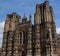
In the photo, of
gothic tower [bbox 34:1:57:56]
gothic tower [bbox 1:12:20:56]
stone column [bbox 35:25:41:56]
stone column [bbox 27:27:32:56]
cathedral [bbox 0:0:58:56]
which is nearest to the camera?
gothic tower [bbox 34:1:57:56]

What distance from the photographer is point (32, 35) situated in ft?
138

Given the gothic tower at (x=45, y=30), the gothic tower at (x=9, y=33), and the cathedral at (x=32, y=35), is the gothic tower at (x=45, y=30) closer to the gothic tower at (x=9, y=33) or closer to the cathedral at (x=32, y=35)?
the cathedral at (x=32, y=35)

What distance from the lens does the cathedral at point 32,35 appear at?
129ft

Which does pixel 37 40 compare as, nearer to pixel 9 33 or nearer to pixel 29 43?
pixel 29 43

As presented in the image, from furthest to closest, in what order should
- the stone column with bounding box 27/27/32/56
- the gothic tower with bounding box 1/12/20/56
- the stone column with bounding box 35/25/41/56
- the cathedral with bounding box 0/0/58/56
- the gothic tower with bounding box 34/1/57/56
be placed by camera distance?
the gothic tower with bounding box 1/12/20/56, the stone column with bounding box 27/27/32/56, the stone column with bounding box 35/25/41/56, the cathedral with bounding box 0/0/58/56, the gothic tower with bounding box 34/1/57/56

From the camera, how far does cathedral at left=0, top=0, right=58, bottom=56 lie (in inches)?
1551

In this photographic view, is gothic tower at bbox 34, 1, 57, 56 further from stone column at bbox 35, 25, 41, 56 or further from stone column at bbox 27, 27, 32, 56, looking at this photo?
stone column at bbox 27, 27, 32, 56

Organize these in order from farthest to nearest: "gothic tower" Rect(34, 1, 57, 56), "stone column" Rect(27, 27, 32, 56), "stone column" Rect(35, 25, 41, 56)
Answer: "stone column" Rect(27, 27, 32, 56)
"stone column" Rect(35, 25, 41, 56)
"gothic tower" Rect(34, 1, 57, 56)

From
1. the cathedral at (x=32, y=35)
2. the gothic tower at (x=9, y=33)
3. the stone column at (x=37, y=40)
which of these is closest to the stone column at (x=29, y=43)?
the cathedral at (x=32, y=35)

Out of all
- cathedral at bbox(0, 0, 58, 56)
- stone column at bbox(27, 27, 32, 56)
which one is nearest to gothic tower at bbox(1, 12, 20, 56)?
cathedral at bbox(0, 0, 58, 56)

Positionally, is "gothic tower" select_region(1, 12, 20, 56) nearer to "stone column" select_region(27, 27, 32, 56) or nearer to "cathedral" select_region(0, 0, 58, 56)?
"cathedral" select_region(0, 0, 58, 56)

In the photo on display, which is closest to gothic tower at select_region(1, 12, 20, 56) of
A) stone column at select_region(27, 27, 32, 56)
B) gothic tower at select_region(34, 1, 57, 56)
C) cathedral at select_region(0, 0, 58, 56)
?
cathedral at select_region(0, 0, 58, 56)

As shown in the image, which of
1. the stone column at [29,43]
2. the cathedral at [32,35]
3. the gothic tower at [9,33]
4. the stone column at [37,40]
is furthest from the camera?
the gothic tower at [9,33]

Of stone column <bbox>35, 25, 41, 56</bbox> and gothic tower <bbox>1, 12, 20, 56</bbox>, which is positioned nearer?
stone column <bbox>35, 25, 41, 56</bbox>
